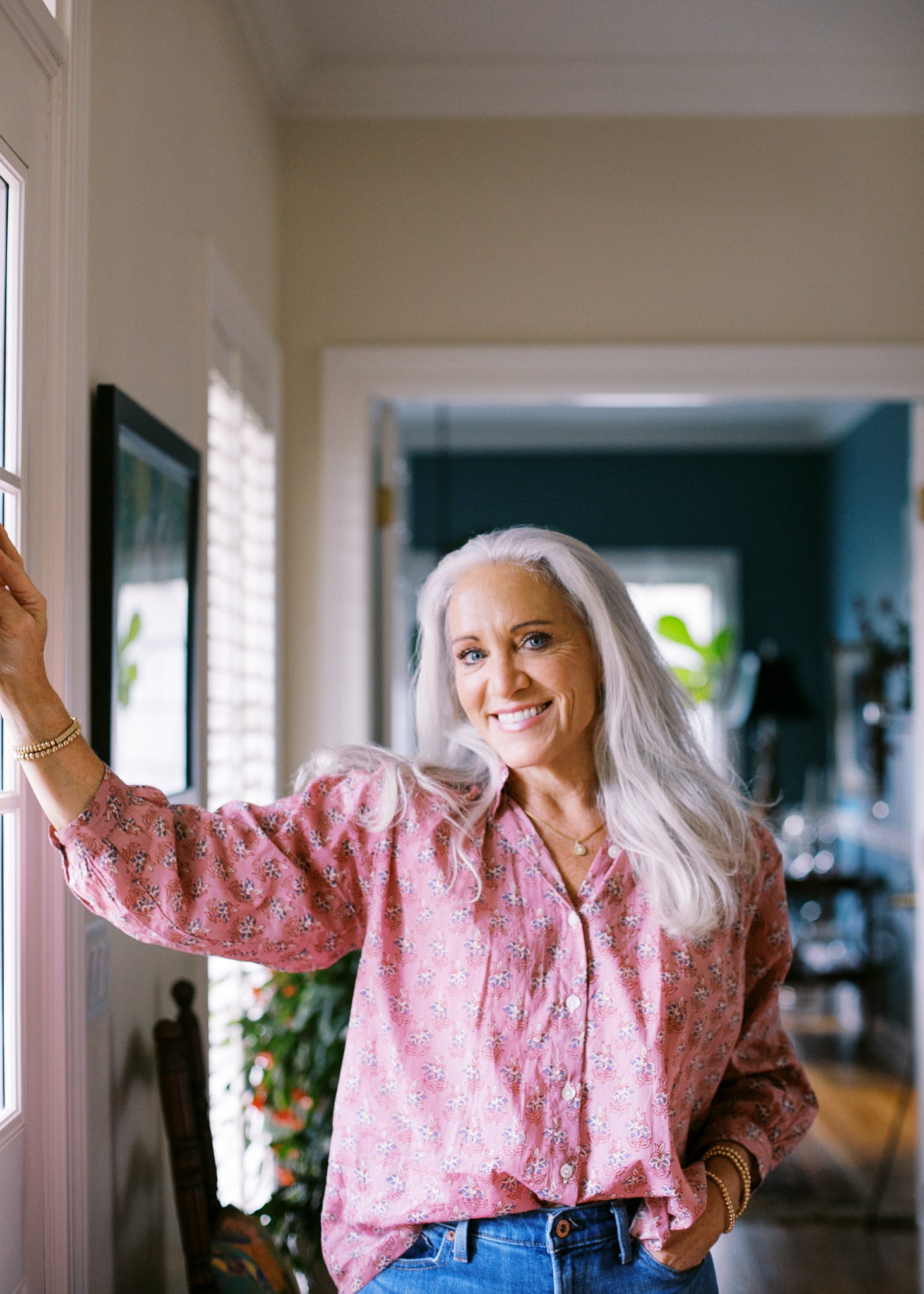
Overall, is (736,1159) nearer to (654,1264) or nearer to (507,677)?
(654,1264)

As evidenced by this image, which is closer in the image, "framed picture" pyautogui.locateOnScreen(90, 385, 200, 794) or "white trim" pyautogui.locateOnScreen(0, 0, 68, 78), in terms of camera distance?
"white trim" pyautogui.locateOnScreen(0, 0, 68, 78)

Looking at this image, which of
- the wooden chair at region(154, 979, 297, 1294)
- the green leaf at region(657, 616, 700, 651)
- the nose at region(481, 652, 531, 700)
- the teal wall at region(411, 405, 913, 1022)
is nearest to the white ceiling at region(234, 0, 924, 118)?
the nose at region(481, 652, 531, 700)

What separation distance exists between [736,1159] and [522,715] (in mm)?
629

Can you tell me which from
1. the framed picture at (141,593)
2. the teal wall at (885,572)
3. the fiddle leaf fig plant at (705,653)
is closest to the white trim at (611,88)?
the framed picture at (141,593)

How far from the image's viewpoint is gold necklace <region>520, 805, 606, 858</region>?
1462mm

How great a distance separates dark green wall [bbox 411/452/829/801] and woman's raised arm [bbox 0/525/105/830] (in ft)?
18.4

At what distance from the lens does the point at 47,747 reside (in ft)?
3.91

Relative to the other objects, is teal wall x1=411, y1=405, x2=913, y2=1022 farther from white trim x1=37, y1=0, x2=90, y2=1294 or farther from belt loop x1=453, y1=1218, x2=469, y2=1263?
belt loop x1=453, y1=1218, x2=469, y2=1263

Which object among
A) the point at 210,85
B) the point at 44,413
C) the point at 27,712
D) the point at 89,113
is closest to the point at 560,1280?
the point at 27,712

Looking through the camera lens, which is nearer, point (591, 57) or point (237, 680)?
point (237, 680)

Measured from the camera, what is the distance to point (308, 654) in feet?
9.68

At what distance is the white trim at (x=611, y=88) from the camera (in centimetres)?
283

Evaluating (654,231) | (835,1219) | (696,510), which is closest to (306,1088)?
(835,1219)

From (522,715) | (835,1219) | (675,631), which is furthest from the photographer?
(675,631)
